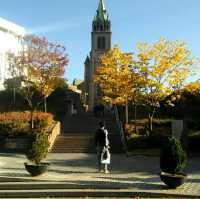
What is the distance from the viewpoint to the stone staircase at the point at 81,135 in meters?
30.3

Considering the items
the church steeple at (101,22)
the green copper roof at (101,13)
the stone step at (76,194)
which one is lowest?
the stone step at (76,194)

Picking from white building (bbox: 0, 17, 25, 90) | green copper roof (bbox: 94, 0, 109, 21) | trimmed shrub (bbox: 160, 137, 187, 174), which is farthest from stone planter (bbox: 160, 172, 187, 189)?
green copper roof (bbox: 94, 0, 109, 21)

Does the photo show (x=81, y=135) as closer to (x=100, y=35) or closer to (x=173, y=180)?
(x=173, y=180)

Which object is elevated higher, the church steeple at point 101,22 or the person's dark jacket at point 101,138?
the church steeple at point 101,22

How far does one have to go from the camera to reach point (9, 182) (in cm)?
1417

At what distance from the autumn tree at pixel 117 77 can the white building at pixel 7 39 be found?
1005 inches

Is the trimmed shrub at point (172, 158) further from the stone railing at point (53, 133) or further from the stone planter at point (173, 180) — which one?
the stone railing at point (53, 133)

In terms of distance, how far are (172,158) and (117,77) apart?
22997mm

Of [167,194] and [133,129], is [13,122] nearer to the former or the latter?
[133,129]

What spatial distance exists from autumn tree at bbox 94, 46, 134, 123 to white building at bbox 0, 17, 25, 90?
1005 inches

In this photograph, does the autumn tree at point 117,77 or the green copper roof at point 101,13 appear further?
the green copper roof at point 101,13

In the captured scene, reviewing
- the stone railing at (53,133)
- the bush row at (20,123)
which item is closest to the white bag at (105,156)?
the stone railing at (53,133)

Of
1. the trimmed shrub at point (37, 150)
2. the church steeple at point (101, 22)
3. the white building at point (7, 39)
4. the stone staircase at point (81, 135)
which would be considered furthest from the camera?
the church steeple at point (101, 22)

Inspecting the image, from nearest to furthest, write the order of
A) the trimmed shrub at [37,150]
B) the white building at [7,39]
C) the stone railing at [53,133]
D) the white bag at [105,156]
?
the trimmed shrub at [37,150] → the white bag at [105,156] → the stone railing at [53,133] → the white building at [7,39]
